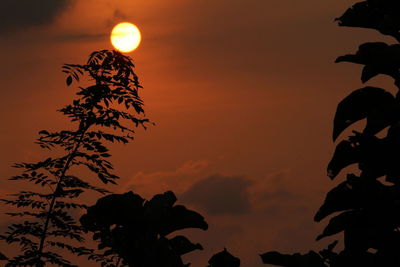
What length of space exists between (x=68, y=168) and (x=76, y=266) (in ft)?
5.22

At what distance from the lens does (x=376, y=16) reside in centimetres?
430

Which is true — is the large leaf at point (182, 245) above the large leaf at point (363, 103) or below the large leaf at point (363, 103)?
below

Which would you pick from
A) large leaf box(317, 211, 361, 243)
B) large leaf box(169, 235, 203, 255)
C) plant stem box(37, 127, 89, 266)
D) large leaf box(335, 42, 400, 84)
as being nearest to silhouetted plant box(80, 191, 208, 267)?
large leaf box(169, 235, 203, 255)

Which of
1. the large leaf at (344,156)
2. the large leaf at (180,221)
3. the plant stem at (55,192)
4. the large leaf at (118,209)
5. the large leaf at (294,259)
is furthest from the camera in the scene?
the plant stem at (55,192)

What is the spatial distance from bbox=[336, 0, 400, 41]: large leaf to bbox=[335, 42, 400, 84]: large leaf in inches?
8.7

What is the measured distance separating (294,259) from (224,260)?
62 cm

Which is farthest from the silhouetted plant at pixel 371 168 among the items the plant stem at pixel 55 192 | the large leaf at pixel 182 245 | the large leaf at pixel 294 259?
the plant stem at pixel 55 192

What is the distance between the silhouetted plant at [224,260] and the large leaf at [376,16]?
Answer: 1.83 metres

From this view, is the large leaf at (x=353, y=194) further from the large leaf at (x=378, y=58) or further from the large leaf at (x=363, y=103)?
the large leaf at (x=378, y=58)

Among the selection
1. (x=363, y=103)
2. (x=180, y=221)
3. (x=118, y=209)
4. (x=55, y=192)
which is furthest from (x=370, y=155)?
(x=55, y=192)

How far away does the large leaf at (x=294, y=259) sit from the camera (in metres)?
4.67

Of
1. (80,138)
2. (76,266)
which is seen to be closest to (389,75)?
(76,266)

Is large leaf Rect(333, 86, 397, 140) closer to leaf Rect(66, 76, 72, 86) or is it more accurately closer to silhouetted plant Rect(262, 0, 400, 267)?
silhouetted plant Rect(262, 0, 400, 267)

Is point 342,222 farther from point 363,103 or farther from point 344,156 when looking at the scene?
point 363,103
